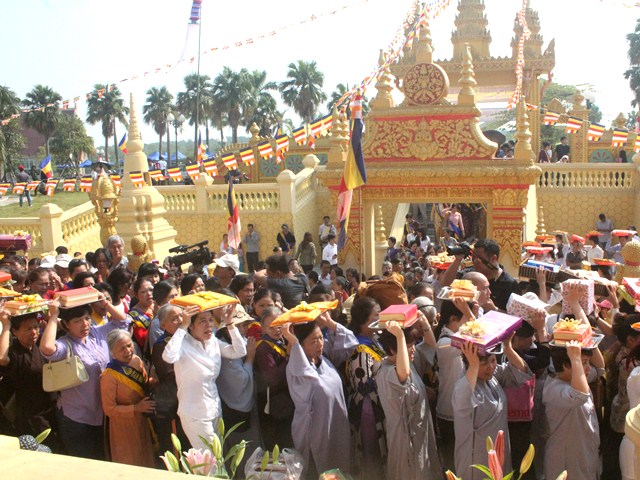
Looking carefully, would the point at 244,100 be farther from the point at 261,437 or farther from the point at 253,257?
the point at 261,437

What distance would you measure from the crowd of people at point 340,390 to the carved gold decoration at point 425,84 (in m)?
7.03

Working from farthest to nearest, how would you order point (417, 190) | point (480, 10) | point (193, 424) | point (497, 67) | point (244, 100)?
1. point (244, 100)
2. point (480, 10)
3. point (497, 67)
4. point (417, 190)
5. point (193, 424)

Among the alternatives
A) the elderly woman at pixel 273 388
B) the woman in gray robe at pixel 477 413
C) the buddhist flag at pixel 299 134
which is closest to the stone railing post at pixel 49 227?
the buddhist flag at pixel 299 134

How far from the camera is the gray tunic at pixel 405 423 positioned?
15.0 ft

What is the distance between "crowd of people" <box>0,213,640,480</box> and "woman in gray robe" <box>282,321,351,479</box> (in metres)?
0.01

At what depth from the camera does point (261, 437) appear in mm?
5328

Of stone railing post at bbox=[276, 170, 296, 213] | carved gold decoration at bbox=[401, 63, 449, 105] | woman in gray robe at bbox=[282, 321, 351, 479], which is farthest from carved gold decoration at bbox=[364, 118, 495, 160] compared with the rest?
woman in gray robe at bbox=[282, 321, 351, 479]

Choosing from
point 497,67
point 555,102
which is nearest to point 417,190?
point 555,102

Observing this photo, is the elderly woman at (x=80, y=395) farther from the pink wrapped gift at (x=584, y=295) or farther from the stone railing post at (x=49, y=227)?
the stone railing post at (x=49, y=227)

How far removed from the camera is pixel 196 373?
4.77 m

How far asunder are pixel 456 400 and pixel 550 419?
70cm

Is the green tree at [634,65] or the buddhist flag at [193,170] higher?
the green tree at [634,65]

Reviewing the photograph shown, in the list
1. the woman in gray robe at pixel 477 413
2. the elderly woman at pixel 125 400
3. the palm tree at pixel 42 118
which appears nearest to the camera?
the woman in gray robe at pixel 477 413

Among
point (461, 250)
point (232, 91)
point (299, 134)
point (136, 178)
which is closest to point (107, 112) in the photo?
point (232, 91)
